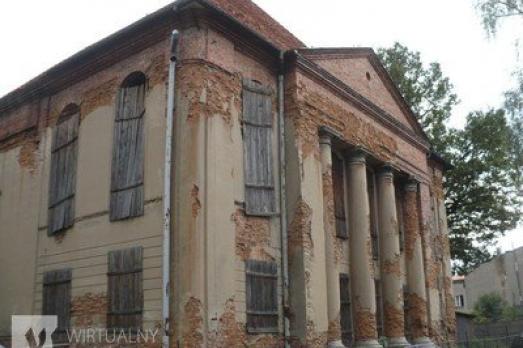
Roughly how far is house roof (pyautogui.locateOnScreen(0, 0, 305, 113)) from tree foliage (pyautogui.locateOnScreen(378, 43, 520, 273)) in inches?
495

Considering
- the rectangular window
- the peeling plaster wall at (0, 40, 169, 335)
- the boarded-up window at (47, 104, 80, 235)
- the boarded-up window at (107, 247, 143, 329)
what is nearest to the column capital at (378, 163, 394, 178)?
the peeling plaster wall at (0, 40, 169, 335)

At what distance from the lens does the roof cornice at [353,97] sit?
46.1ft

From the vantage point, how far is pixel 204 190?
36.8 ft

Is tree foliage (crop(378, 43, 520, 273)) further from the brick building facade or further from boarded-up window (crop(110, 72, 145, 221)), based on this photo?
boarded-up window (crop(110, 72, 145, 221))

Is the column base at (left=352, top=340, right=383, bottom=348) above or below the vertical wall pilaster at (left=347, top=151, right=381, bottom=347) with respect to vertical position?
below

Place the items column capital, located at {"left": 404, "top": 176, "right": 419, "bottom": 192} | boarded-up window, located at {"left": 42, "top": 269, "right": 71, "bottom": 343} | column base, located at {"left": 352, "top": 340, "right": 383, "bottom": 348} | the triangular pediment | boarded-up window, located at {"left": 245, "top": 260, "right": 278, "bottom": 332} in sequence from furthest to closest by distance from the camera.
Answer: column capital, located at {"left": 404, "top": 176, "right": 419, "bottom": 192}, the triangular pediment, column base, located at {"left": 352, "top": 340, "right": 383, "bottom": 348}, boarded-up window, located at {"left": 42, "top": 269, "right": 71, "bottom": 343}, boarded-up window, located at {"left": 245, "top": 260, "right": 278, "bottom": 332}

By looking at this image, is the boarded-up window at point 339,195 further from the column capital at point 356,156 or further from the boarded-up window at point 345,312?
the boarded-up window at point 345,312

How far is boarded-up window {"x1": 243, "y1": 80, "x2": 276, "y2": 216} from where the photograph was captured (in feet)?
41.2

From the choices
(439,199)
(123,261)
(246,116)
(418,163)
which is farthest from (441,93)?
(123,261)

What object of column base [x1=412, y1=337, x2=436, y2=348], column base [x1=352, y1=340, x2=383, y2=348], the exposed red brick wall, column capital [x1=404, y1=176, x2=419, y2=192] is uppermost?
the exposed red brick wall

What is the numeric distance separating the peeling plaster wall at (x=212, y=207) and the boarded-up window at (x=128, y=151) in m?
1.20

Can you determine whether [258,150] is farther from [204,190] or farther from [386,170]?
[386,170]

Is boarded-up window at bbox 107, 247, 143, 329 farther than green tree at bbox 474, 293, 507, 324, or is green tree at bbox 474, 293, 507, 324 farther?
green tree at bbox 474, 293, 507, 324

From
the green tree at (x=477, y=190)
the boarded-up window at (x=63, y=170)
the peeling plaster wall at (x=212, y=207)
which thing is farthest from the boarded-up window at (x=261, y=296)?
the green tree at (x=477, y=190)
